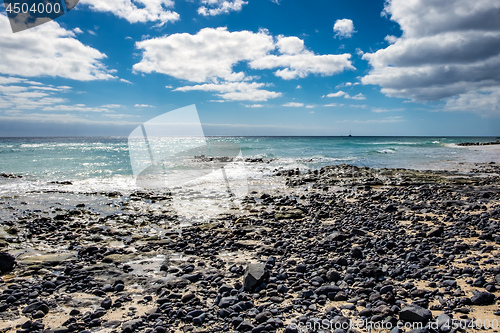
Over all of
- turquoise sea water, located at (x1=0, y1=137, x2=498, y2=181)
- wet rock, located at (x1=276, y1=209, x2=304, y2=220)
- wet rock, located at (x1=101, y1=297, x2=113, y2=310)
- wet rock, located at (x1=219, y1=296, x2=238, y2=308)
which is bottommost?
wet rock, located at (x1=101, y1=297, x2=113, y2=310)

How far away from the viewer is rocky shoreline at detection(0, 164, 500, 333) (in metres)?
4.15

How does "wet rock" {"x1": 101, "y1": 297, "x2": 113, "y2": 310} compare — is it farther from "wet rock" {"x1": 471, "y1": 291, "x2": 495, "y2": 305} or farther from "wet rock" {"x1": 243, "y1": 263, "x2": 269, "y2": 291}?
"wet rock" {"x1": 471, "y1": 291, "x2": 495, "y2": 305}

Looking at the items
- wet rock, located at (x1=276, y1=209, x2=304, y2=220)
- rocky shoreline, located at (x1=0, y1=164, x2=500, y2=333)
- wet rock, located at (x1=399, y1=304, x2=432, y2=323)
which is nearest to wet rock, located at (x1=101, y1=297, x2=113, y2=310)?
rocky shoreline, located at (x1=0, y1=164, x2=500, y2=333)

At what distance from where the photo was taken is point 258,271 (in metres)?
5.31

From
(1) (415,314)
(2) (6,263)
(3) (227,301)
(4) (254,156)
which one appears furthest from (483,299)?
(4) (254,156)

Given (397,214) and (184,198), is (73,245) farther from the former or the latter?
(397,214)

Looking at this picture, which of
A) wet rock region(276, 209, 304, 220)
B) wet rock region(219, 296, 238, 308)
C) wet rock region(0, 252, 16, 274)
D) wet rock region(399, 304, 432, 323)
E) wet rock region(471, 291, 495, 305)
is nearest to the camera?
wet rock region(399, 304, 432, 323)

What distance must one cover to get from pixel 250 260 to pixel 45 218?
8286 millimetres

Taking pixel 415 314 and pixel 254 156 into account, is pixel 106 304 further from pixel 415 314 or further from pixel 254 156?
pixel 254 156

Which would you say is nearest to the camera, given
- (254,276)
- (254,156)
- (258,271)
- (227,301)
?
(227,301)

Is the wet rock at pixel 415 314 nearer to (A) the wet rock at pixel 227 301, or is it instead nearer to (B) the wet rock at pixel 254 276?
(B) the wet rock at pixel 254 276

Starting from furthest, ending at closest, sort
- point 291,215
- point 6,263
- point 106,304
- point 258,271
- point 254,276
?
point 291,215, point 6,263, point 258,271, point 254,276, point 106,304

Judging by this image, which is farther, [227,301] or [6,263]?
[6,263]

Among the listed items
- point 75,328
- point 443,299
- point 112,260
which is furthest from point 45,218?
point 443,299
